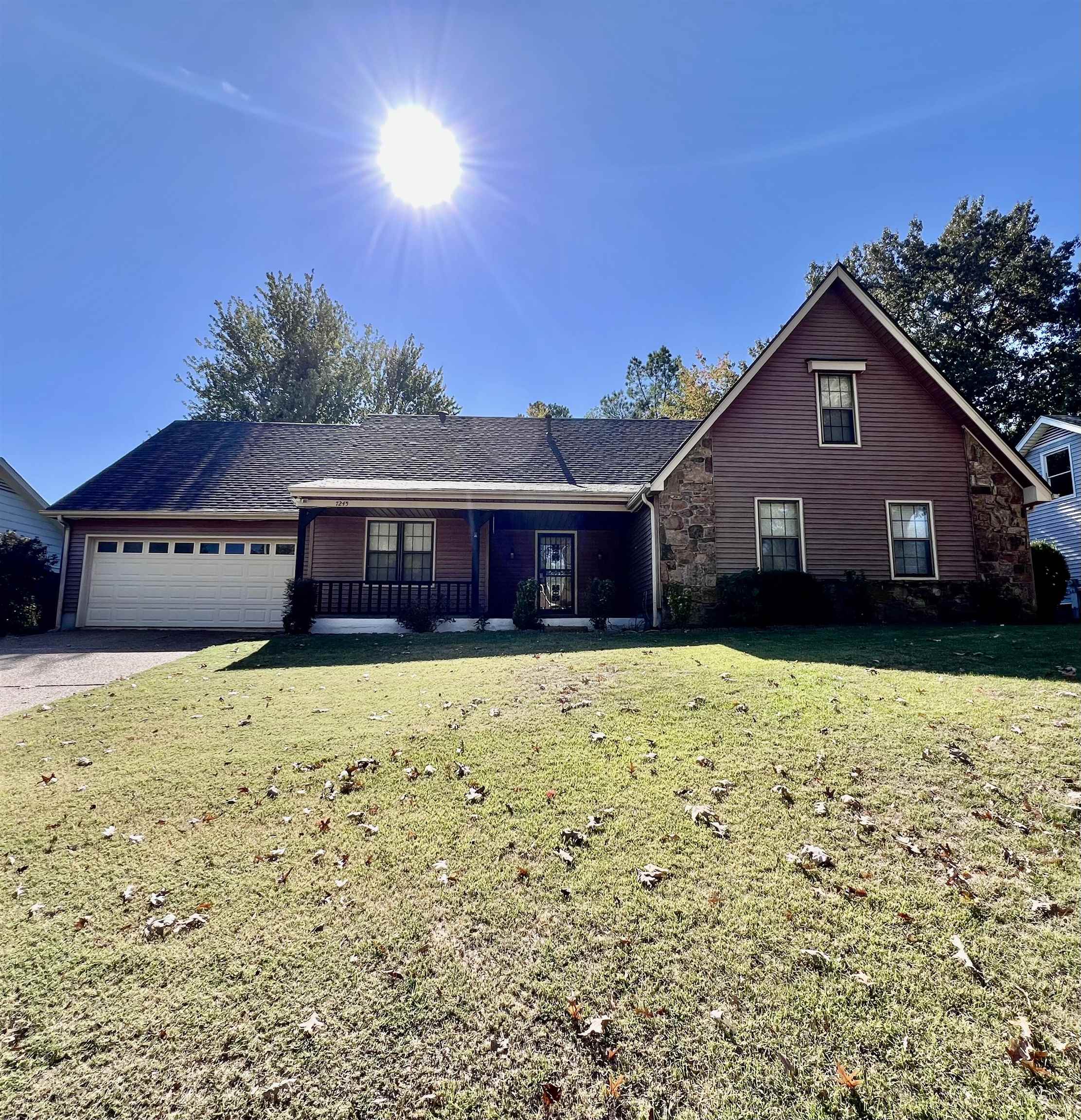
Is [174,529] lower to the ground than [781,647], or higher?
higher

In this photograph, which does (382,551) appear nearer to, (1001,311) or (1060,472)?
(1060,472)

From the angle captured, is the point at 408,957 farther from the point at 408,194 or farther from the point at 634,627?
the point at 408,194

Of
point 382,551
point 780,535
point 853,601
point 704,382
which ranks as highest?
point 704,382

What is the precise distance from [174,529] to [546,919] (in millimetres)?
16699

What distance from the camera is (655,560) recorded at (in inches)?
492

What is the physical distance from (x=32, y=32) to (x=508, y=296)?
42.0ft

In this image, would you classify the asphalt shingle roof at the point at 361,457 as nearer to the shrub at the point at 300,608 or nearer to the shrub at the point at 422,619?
the shrub at the point at 300,608

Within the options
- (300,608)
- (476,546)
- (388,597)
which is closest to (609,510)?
(476,546)

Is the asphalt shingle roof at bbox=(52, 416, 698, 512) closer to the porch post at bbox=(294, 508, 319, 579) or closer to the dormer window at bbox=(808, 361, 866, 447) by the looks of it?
the porch post at bbox=(294, 508, 319, 579)

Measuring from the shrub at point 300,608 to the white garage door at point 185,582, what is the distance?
2645 mm

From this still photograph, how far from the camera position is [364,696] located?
7.12m

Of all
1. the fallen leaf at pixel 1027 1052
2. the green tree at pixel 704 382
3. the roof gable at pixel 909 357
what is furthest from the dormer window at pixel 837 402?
the green tree at pixel 704 382

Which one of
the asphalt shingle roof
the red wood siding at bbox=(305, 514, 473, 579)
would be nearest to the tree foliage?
the asphalt shingle roof

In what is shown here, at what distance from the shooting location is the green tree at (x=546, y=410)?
4475cm
